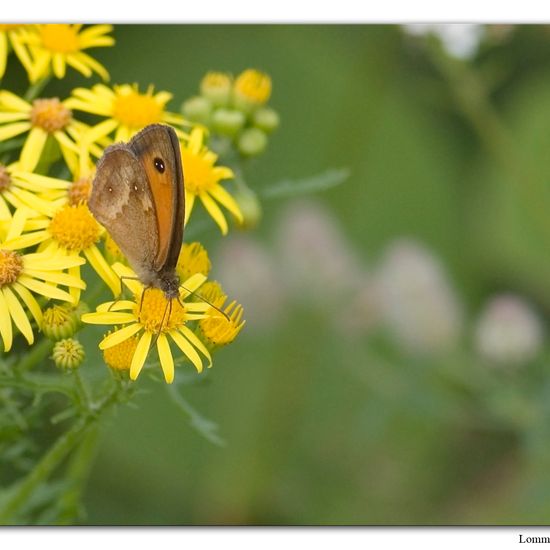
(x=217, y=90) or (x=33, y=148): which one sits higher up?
(x=217, y=90)

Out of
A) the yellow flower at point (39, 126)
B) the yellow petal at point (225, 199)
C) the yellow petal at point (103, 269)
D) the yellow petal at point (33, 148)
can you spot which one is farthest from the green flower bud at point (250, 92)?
the yellow petal at point (103, 269)

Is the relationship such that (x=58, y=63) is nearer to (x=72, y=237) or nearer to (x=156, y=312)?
(x=72, y=237)

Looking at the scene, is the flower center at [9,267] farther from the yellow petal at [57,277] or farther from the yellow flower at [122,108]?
the yellow flower at [122,108]

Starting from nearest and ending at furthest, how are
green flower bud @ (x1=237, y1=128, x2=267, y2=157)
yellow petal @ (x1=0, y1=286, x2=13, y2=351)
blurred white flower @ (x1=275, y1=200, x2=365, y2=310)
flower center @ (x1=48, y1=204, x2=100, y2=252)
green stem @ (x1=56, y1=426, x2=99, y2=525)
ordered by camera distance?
yellow petal @ (x1=0, y1=286, x2=13, y2=351) → flower center @ (x1=48, y1=204, x2=100, y2=252) → green stem @ (x1=56, y1=426, x2=99, y2=525) → green flower bud @ (x1=237, y1=128, x2=267, y2=157) → blurred white flower @ (x1=275, y1=200, x2=365, y2=310)

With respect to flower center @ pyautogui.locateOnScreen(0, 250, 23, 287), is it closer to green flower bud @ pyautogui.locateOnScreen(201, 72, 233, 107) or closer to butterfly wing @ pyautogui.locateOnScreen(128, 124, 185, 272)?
butterfly wing @ pyautogui.locateOnScreen(128, 124, 185, 272)

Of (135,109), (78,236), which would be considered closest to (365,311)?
(135,109)

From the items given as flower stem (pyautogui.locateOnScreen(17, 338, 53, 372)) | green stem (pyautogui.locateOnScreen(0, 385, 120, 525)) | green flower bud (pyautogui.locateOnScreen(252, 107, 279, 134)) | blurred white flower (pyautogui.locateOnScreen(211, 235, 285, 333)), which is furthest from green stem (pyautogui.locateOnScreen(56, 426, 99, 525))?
blurred white flower (pyautogui.locateOnScreen(211, 235, 285, 333))
